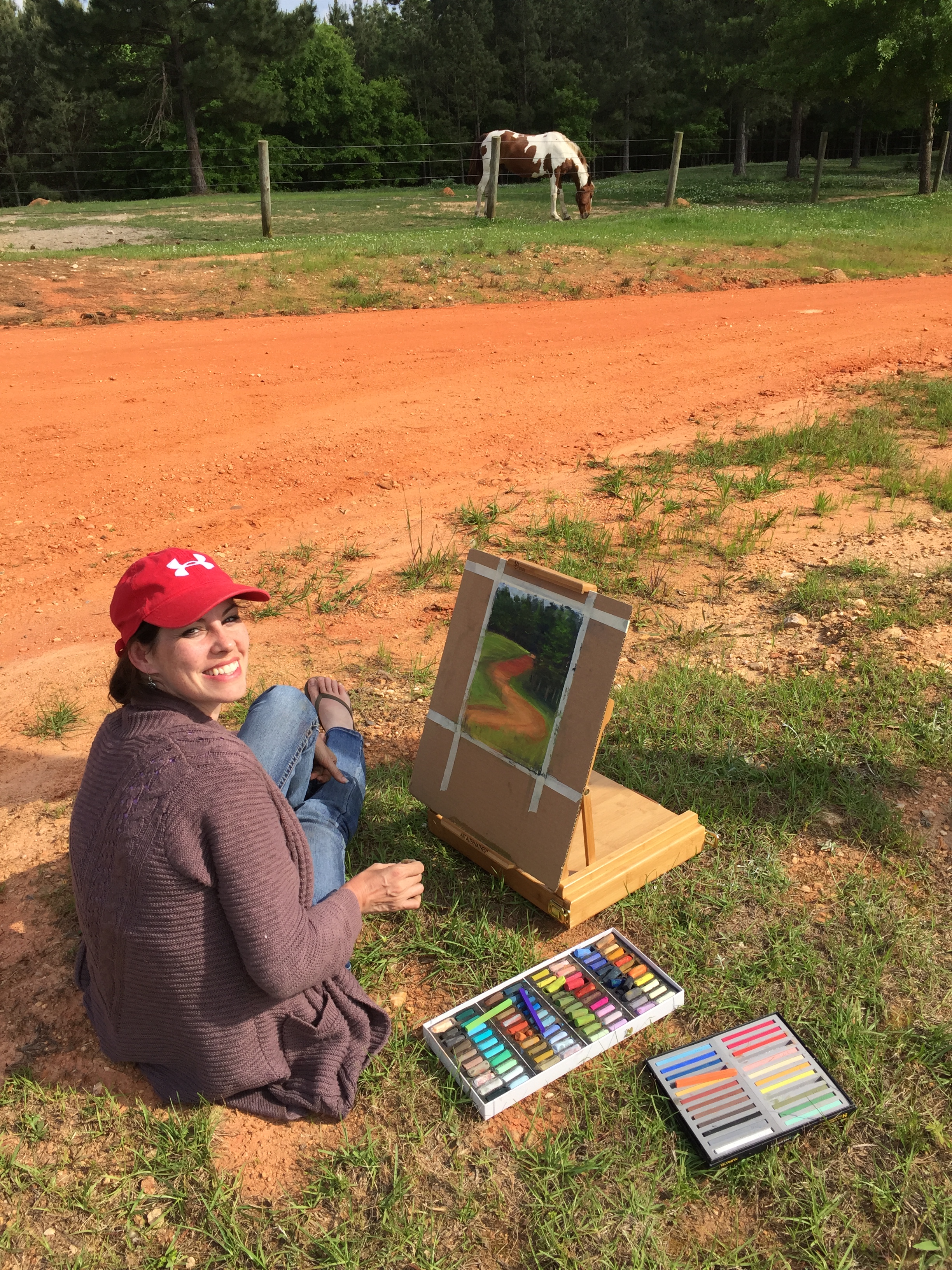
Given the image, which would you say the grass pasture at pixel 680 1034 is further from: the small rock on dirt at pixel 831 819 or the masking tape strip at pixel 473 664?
the masking tape strip at pixel 473 664

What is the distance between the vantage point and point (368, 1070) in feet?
8.48

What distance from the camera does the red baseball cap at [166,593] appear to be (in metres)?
2.11

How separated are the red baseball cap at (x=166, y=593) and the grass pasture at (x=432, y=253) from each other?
9.29 meters

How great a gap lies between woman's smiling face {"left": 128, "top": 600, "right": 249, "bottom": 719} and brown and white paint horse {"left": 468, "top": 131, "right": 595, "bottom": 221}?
20223 millimetres

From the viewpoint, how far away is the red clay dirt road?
19.3 ft

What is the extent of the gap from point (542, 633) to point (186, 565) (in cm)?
112

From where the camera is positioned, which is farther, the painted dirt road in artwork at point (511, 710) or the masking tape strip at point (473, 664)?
the masking tape strip at point (473, 664)

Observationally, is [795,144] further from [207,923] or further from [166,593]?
[207,923]

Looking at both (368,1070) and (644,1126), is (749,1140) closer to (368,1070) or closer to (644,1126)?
(644,1126)

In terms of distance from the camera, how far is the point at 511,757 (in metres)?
3.02

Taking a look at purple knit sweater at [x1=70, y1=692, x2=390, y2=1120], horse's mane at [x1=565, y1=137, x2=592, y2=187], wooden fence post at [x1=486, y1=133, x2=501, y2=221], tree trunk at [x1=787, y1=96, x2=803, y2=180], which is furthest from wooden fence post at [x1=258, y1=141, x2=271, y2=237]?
tree trunk at [x1=787, y1=96, x2=803, y2=180]

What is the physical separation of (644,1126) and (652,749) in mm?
1650

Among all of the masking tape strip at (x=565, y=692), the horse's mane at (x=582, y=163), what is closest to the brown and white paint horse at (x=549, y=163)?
the horse's mane at (x=582, y=163)

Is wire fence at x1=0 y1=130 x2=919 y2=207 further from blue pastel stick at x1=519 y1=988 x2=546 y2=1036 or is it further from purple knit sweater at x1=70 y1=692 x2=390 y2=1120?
purple knit sweater at x1=70 y1=692 x2=390 y2=1120
